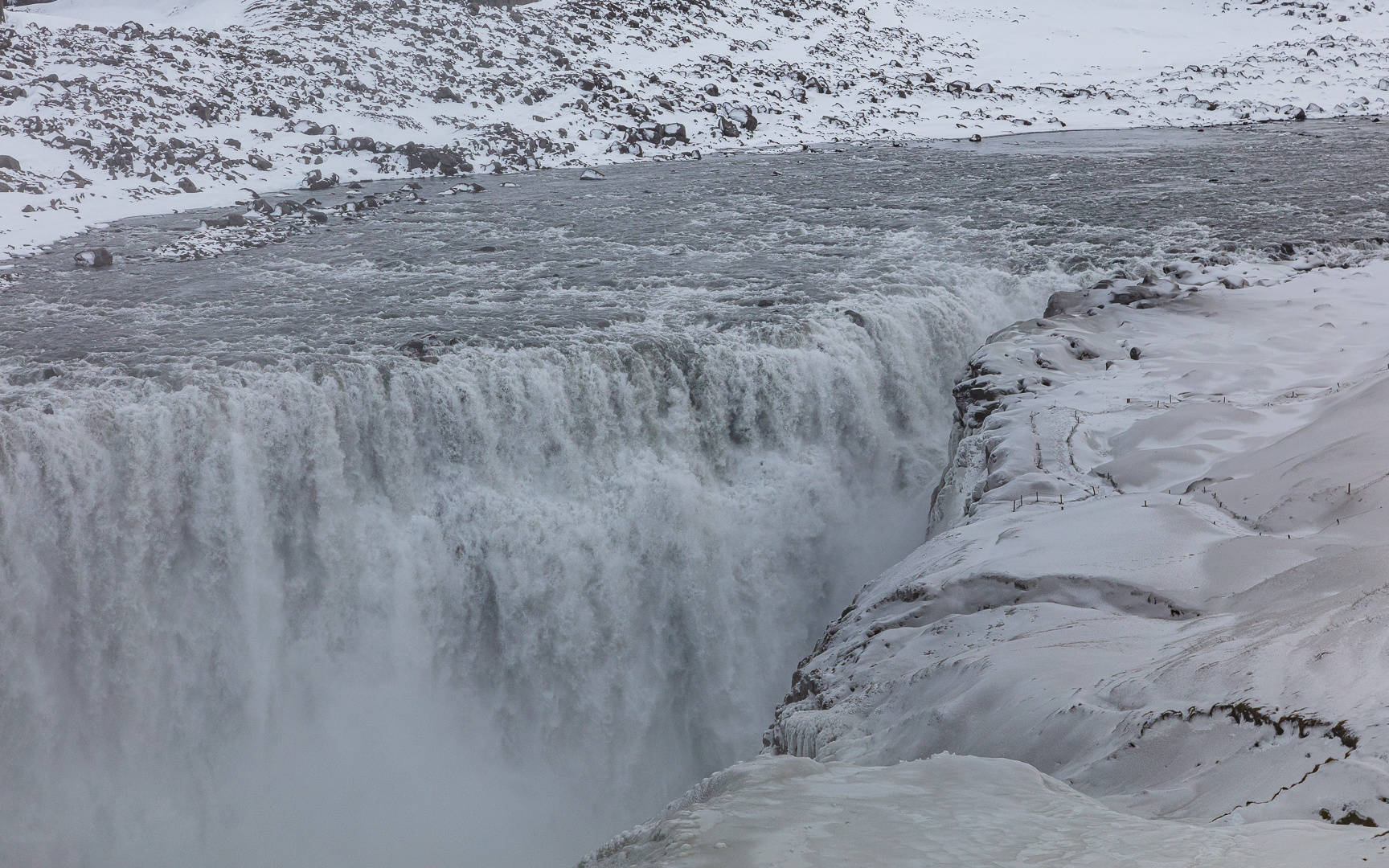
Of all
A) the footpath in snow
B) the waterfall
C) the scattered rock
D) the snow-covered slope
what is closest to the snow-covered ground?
the scattered rock

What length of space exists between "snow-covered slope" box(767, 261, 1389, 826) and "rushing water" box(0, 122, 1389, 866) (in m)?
2.34

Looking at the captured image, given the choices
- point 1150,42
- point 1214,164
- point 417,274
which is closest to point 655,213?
point 417,274

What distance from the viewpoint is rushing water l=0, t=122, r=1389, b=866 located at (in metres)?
9.34

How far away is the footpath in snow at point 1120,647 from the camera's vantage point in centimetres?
348

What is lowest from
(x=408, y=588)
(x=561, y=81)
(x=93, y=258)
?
(x=408, y=588)

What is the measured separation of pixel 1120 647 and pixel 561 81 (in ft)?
92.0

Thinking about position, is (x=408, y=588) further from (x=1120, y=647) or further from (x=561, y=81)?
(x=561, y=81)

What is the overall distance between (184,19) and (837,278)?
26.6 meters

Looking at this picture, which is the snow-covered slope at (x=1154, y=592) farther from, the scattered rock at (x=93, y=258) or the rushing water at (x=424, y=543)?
the scattered rock at (x=93, y=258)

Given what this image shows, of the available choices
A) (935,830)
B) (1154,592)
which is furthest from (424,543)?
(935,830)

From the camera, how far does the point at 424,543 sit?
33.1 ft

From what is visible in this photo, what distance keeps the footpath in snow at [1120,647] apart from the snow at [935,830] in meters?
0.01

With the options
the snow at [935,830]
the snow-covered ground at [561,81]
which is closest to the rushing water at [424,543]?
the snow at [935,830]

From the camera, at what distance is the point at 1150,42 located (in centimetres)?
4078
